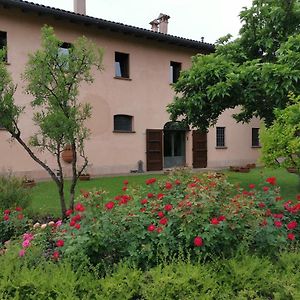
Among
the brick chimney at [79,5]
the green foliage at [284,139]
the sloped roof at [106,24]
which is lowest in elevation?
the green foliage at [284,139]

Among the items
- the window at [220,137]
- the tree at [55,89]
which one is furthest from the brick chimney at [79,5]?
the tree at [55,89]

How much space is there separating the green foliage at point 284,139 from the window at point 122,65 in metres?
10.0

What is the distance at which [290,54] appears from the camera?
310 inches

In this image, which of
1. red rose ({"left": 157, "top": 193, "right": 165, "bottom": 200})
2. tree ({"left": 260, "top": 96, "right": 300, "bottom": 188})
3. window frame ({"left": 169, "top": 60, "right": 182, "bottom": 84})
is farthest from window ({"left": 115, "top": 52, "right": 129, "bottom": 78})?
red rose ({"left": 157, "top": 193, "right": 165, "bottom": 200})

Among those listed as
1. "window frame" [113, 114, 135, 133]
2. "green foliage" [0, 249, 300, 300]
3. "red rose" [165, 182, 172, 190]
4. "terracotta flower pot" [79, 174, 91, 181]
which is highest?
"window frame" [113, 114, 135, 133]

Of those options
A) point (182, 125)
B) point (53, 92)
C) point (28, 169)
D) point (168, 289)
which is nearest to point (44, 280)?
point (168, 289)

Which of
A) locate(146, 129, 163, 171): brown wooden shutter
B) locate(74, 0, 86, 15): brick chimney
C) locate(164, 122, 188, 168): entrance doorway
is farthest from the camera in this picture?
locate(164, 122, 188, 168): entrance doorway

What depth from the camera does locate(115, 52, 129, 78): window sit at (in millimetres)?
16055

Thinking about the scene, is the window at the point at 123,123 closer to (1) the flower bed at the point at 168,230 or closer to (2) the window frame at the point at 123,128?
(2) the window frame at the point at 123,128

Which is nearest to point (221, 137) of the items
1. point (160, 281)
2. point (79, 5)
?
point (79, 5)

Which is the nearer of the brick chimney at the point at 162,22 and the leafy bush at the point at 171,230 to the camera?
the leafy bush at the point at 171,230

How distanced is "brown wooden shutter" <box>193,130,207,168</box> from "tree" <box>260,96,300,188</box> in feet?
35.5

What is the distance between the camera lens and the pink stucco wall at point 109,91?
1293 cm

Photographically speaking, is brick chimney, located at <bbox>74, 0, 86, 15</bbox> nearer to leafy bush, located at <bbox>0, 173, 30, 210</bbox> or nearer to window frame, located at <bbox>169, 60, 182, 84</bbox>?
window frame, located at <bbox>169, 60, 182, 84</bbox>
